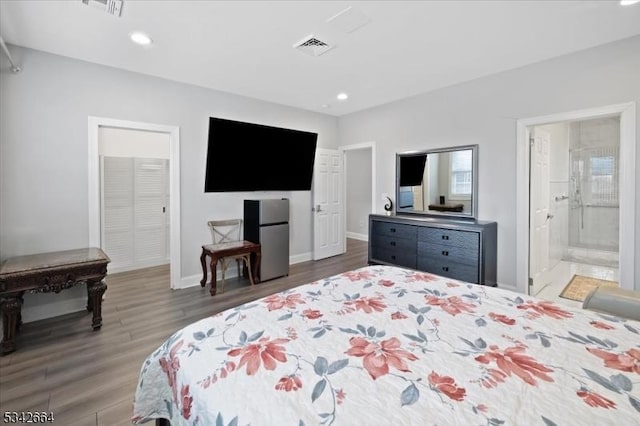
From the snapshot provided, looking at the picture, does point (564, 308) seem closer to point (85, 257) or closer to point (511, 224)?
point (511, 224)

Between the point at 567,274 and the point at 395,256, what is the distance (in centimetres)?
264

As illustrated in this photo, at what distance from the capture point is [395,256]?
14.0ft

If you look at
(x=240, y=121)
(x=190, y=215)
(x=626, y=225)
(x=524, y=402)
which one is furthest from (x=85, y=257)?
(x=626, y=225)

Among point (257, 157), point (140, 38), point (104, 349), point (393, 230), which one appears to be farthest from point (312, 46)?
point (104, 349)

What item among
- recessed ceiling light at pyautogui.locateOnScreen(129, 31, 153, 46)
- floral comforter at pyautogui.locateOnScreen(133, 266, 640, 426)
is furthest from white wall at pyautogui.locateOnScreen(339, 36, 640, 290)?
recessed ceiling light at pyautogui.locateOnScreen(129, 31, 153, 46)

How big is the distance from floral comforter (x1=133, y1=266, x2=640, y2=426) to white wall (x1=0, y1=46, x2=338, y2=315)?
Answer: 2734 millimetres

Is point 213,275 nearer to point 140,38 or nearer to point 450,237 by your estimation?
point 140,38

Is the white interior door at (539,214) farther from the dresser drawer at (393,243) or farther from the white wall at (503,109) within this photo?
the dresser drawer at (393,243)

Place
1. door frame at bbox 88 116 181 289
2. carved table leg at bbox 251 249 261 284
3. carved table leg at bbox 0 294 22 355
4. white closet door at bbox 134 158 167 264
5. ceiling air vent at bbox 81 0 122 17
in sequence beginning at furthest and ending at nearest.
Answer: white closet door at bbox 134 158 167 264 → carved table leg at bbox 251 249 261 284 → door frame at bbox 88 116 181 289 → carved table leg at bbox 0 294 22 355 → ceiling air vent at bbox 81 0 122 17

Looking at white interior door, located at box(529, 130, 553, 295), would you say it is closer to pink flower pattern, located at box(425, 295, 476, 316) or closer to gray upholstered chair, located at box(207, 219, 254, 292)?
pink flower pattern, located at box(425, 295, 476, 316)

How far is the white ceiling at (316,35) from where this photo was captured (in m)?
2.26

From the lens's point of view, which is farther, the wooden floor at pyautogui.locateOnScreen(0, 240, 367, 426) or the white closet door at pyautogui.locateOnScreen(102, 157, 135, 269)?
the white closet door at pyautogui.locateOnScreen(102, 157, 135, 269)

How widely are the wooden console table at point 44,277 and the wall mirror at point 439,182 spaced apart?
3884mm

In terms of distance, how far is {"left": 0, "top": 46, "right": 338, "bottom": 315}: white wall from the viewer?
9.29 feet
